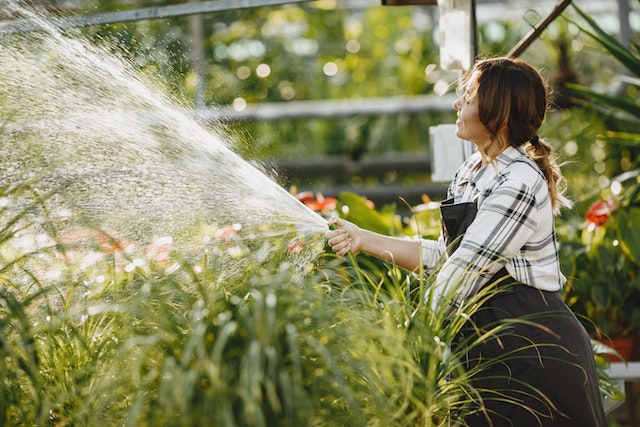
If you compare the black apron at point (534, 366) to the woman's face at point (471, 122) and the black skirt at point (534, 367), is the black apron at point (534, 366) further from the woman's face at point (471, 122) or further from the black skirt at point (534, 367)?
the woman's face at point (471, 122)

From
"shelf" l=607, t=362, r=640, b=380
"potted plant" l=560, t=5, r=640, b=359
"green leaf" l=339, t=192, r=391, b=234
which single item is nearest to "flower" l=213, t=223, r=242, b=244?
"green leaf" l=339, t=192, r=391, b=234

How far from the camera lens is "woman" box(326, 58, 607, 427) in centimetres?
196

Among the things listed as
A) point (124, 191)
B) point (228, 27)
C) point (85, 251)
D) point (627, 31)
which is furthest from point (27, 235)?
point (228, 27)

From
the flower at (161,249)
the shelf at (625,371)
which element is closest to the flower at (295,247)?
the flower at (161,249)

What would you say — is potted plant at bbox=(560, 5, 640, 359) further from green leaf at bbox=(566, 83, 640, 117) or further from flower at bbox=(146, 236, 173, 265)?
flower at bbox=(146, 236, 173, 265)

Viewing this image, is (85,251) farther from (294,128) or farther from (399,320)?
(294,128)

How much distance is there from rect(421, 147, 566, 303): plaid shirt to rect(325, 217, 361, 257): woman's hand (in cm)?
27

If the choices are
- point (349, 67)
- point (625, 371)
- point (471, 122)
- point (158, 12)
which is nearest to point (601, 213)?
point (625, 371)

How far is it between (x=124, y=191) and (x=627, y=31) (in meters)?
4.00

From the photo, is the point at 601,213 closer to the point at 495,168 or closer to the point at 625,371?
the point at 625,371

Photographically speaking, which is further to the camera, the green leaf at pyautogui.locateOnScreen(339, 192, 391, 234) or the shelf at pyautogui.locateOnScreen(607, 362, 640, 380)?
the green leaf at pyautogui.locateOnScreen(339, 192, 391, 234)

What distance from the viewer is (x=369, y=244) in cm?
224

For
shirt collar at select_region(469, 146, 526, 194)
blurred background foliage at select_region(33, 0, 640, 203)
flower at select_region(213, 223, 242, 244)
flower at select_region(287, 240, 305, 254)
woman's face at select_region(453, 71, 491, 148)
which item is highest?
woman's face at select_region(453, 71, 491, 148)

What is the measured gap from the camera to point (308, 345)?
156 cm
